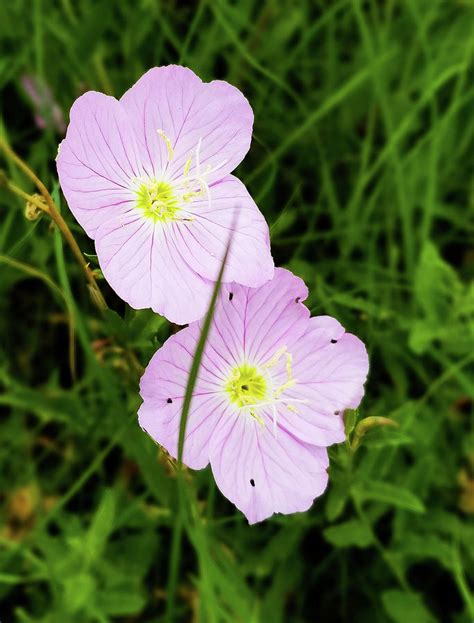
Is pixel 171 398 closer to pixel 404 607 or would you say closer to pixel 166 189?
pixel 166 189

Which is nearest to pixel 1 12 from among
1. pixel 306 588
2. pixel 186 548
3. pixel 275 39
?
pixel 275 39

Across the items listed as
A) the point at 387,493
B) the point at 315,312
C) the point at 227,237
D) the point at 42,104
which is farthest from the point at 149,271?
the point at 42,104

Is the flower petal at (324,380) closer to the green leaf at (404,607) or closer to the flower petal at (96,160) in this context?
the flower petal at (96,160)

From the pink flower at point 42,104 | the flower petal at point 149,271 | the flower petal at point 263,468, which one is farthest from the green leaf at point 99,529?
the pink flower at point 42,104

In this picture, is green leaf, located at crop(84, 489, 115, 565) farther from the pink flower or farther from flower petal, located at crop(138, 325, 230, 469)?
the pink flower

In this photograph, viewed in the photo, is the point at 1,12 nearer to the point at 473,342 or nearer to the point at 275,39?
the point at 275,39

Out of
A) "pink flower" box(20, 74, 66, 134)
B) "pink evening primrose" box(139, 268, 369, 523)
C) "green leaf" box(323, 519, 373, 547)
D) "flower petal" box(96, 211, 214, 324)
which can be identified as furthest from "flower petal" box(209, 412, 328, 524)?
"pink flower" box(20, 74, 66, 134)

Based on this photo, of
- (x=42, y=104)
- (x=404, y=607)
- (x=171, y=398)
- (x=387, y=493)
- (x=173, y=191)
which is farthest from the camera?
(x=42, y=104)
